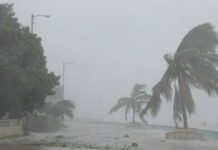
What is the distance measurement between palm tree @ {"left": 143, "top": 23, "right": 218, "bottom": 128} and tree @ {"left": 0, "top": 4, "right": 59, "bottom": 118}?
7.86 m

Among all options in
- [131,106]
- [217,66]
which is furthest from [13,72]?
[131,106]

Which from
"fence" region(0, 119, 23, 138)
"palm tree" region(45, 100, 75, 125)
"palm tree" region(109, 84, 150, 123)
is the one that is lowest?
"fence" region(0, 119, 23, 138)

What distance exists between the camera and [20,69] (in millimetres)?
33656

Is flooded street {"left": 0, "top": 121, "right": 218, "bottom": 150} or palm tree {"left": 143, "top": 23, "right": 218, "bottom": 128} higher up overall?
palm tree {"left": 143, "top": 23, "right": 218, "bottom": 128}

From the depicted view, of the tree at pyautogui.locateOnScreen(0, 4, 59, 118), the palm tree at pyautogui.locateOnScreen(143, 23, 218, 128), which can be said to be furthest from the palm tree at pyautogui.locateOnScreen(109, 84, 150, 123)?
the tree at pyautogui.locateOnScreen(0, 4, 59, 118)

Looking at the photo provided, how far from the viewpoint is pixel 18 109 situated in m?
37.7

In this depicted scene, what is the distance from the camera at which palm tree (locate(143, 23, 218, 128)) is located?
3622cm

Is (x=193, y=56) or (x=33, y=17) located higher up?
(x=33, y=17)

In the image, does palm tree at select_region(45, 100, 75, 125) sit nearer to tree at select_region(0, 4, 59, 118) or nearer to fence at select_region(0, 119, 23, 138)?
fence at select_region(0, 119, 23, 138)

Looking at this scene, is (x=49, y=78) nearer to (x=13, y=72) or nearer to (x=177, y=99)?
(x=13, y=72)

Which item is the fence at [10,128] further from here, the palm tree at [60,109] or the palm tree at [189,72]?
the palm tree at [60,109]

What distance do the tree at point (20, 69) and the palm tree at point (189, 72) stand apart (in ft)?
25.8

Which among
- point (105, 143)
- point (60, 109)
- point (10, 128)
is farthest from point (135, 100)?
point (105, 143)

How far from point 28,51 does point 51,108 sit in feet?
85.3
